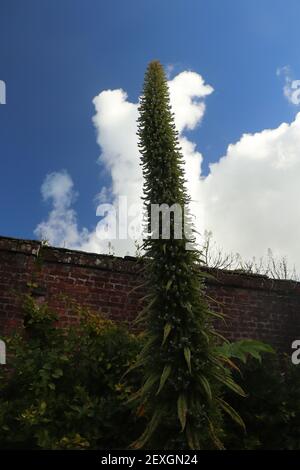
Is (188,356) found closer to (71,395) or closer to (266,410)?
(266,410)

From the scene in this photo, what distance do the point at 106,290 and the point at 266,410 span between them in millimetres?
3123

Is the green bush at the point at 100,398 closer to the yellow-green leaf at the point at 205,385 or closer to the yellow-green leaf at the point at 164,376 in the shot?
the yellow-green leaf at the point at 164,376

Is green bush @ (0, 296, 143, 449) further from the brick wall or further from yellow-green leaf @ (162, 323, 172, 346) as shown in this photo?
the brick wall

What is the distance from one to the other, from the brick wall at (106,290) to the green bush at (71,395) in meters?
1.35

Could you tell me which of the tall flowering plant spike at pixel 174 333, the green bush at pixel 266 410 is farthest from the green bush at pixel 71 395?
the green bush at pixel 266 410

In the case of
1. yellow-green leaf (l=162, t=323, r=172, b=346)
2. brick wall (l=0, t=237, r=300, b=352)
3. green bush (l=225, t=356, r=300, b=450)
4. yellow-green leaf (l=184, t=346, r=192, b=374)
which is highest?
brick wall (l=0, t=237, r=300, b=352)

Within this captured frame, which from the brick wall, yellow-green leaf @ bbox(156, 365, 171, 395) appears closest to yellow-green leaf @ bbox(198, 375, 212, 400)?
yellow-green leaf @ bbox(156, 365, 171, 395)

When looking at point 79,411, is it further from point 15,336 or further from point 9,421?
point 15,336

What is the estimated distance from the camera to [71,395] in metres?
4.96

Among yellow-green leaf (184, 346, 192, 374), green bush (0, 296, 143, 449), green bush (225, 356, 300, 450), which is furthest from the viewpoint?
green bush (225, 356, 300, 450)

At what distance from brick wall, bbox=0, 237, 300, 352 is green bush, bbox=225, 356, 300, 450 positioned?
149 cm

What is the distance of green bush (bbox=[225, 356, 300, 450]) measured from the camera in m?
4.75

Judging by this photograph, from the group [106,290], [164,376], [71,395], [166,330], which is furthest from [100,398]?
[106,290]
